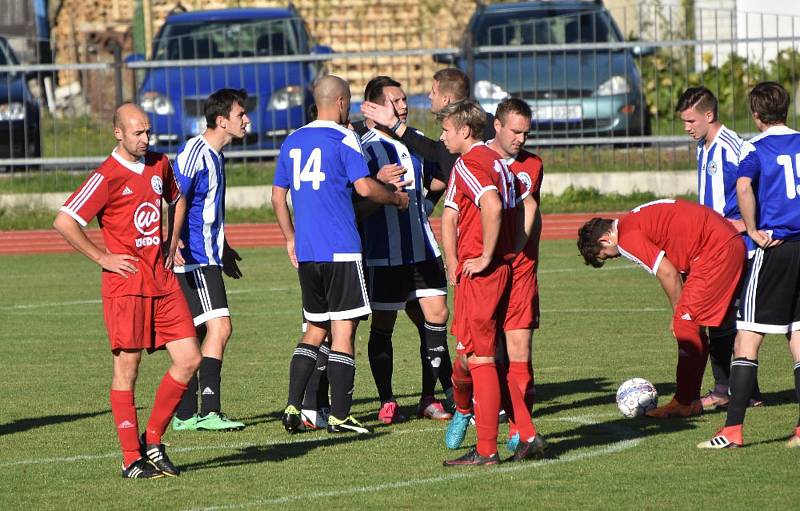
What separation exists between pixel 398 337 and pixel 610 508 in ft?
20.0

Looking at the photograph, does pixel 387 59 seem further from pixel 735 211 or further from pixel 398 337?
pixel 735 211

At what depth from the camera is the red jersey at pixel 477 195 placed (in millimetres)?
7336

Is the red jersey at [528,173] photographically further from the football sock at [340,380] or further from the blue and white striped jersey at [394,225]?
the football sock at [340,380]

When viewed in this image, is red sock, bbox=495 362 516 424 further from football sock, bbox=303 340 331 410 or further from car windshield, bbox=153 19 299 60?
car windshield, bbox=153 19 299 60

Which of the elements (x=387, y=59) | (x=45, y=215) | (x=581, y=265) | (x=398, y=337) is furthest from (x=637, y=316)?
(x=387, y=59)

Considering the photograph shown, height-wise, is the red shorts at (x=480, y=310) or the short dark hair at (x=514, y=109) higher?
the short dark hair at (x=514, y=109)

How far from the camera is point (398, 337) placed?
1259cm

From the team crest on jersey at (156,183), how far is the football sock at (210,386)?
1742mm

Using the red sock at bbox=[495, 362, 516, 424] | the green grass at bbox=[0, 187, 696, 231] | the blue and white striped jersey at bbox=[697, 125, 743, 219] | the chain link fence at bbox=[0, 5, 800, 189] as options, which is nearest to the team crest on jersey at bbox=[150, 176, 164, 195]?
the red sock at bbox=[495, 362, 516, 424]

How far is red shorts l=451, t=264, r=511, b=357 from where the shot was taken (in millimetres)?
7430

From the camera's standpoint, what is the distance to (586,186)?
20.9 meters

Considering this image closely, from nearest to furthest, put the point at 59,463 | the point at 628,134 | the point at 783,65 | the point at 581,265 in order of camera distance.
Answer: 1. the point at 59,463
2. the point at 581,265
3. the point at 628,134
4. the point at 783,65

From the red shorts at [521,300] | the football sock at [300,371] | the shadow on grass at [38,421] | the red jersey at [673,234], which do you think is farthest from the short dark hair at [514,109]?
the shadow on grass at [38,421]

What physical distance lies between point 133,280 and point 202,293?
1603 mm
